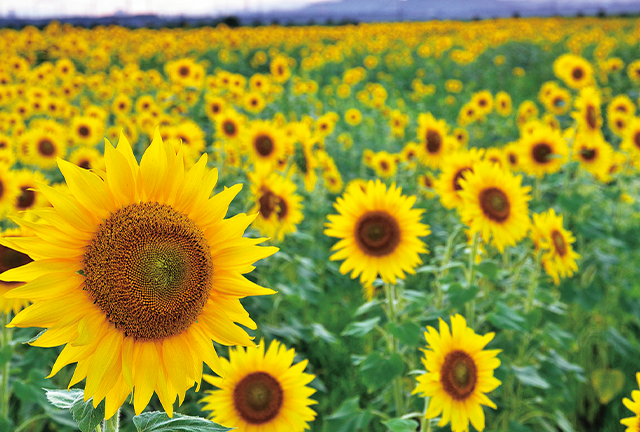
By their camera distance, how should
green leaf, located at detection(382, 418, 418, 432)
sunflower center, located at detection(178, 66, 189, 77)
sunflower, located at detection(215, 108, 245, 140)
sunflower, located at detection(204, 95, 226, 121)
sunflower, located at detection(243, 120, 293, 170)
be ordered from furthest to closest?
sunflower center, located at detection(178, 66, 189, 77) < sunflower, located at detection(204, 95, 226, 121) < sunflower, located at detection(215, 108, 245, 140) < sunflower, located at detection(243, 120, 293, 170) < green leaf, located at detection(382, 418, 418, 432)

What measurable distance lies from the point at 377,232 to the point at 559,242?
3.44 feet

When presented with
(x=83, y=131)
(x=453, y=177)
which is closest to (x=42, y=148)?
(x=83, y=131)

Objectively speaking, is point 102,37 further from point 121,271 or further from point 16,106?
point 121,271

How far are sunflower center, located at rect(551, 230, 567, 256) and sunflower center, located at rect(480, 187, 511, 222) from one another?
13.7 inches

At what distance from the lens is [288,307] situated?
360cm

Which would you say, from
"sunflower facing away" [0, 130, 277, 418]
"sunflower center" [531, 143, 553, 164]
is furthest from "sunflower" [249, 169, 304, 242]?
"sunflower center" [531, 143, 553, 164]

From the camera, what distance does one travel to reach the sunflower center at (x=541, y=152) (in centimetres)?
387

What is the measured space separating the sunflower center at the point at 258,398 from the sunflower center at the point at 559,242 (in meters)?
Result: 1.71

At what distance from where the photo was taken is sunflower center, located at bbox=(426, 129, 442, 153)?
14.9 feet

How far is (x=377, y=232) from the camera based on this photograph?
253cm

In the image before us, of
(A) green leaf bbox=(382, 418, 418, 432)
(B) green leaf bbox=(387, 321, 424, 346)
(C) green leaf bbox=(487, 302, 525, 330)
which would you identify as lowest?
(A) green leaf bbox=(382, 418, 418, 432)

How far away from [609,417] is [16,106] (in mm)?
7314

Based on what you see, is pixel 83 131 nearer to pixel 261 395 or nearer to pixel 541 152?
pixel 261 395

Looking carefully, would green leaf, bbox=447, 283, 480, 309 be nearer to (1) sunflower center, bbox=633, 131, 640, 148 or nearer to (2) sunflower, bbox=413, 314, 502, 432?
(2) sunflower, bbox=413, 314, 502, 432
